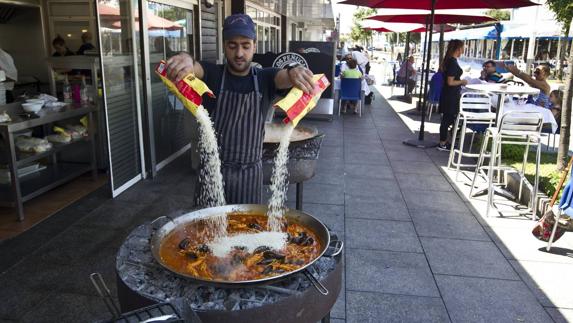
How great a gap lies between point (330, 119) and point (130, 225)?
685 centimetres

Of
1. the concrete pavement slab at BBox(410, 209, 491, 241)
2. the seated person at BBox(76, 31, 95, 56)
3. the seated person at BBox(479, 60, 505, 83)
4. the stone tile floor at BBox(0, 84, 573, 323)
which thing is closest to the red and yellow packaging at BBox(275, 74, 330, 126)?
the stone tile floor at BBox(0, 84, 573, 323)

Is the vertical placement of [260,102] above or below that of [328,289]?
above

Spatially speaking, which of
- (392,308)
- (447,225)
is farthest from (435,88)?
(392,308)

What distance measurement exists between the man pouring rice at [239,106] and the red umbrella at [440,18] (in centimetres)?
936

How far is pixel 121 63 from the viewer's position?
5203mm

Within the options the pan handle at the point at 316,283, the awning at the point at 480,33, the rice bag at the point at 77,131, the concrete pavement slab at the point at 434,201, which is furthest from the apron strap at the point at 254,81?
the awning at the point at 480,33

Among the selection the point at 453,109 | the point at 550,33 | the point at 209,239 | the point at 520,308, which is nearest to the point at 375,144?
the point at 453,109

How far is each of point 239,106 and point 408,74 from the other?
1292cm

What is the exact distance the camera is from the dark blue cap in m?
2.38

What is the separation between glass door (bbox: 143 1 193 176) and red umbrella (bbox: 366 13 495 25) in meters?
5.87

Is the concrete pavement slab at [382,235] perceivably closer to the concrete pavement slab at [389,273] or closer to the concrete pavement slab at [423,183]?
the concrete pavement slab at [389,273]

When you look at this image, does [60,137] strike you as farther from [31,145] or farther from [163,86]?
[163,86]

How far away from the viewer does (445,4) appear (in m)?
8.30

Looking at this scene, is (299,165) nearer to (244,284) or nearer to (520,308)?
(520,308)
